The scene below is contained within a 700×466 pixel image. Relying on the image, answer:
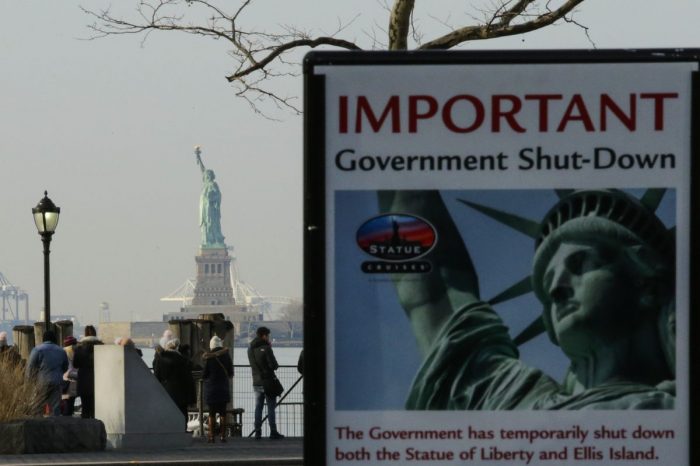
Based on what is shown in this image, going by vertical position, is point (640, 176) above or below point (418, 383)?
above

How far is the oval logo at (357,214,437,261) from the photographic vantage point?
6.37 meters

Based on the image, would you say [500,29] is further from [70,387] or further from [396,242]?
[396,242]

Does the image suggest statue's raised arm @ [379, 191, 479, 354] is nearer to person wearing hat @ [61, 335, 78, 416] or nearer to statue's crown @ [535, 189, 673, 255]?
statue's crown @ [535, 189, 673, 255]

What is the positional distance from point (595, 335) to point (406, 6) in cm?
1497

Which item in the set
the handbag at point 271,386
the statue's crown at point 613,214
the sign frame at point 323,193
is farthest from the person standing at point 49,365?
the statue's crown at point 613,214

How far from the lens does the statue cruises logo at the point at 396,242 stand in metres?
6.36

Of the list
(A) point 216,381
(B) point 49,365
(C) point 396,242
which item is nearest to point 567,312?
(C) point 396,242

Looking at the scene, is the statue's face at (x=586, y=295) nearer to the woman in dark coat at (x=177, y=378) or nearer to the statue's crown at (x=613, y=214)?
the statue's crown at (x=613, y=214)

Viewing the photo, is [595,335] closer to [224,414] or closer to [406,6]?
[406,6]

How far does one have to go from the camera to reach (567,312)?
6.38 meters

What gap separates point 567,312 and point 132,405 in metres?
17.5

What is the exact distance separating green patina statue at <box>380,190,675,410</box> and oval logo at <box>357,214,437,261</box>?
0.11 feet

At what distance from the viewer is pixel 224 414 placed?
82.6 ft

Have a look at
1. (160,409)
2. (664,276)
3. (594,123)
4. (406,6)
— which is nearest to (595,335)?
(664,276)
